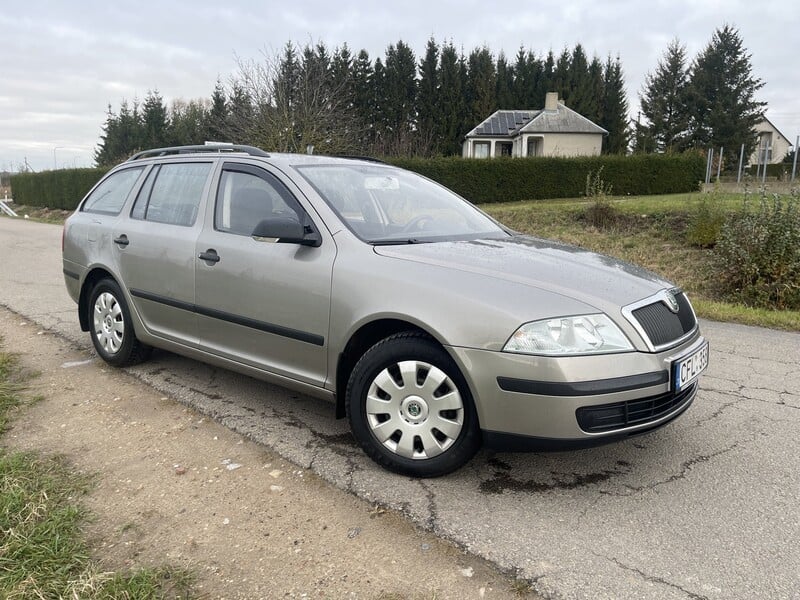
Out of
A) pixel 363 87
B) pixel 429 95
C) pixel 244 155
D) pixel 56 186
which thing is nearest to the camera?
pixel 244 155

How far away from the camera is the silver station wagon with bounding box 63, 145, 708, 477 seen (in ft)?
8.95

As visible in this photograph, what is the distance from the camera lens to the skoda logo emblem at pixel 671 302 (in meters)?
3.13

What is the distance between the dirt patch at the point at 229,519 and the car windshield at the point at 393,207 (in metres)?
1.40

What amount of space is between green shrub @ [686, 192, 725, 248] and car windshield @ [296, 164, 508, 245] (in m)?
7.85

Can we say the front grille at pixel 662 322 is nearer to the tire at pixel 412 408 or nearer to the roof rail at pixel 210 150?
the tire at pixel 412 408

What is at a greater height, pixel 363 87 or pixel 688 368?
pixel 363 87

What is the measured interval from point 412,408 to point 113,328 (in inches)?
118

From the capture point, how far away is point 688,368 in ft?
9.89

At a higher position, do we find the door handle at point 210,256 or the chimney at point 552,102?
the chimney at point 552,102

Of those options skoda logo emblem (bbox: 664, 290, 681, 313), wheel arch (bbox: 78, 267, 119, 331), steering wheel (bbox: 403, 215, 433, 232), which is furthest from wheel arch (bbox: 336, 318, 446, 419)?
wheel arch (bbox: 78, 267, 119, 331)

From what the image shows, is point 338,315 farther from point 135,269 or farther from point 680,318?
point 135,269

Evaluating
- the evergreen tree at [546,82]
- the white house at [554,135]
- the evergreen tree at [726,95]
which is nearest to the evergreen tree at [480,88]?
the evergreen tree at [546,82]

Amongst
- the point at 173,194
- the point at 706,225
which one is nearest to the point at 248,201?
the point at 173,194

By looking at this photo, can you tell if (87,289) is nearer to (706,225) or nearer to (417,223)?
(417,223)
